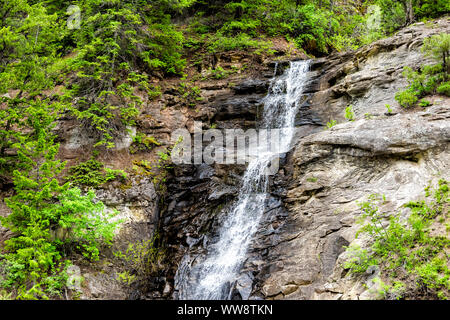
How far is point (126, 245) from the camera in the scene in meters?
10.3

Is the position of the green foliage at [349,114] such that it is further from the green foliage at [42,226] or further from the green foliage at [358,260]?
the green foliage at [42,226]

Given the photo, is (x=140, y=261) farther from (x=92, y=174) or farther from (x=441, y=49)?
(x=441, y=49)

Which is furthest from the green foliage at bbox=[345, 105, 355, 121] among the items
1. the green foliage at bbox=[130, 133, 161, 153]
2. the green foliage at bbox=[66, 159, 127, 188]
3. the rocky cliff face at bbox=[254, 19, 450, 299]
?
the green foliage at bbox=[66, 159, 127, 188]

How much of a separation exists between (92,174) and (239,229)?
5.74m

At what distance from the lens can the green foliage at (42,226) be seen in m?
7.53

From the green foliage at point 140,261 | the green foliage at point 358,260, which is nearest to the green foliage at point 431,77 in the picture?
Answer: the green foliage at point 358,260

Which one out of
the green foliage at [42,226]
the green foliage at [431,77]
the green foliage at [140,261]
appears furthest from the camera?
the green foliage at [140,261]

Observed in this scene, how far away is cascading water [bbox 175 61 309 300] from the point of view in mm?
8836

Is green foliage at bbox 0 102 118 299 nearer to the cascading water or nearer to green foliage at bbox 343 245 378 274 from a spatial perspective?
the cascading water

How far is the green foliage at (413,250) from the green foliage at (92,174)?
27.9 ft

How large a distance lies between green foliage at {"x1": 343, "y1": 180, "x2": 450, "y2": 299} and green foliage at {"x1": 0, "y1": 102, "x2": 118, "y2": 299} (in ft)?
23.7

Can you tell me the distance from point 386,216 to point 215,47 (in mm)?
14291

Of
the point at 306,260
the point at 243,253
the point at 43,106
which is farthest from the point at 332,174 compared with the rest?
the point at 43,106

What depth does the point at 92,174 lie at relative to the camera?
11164 millimetres
